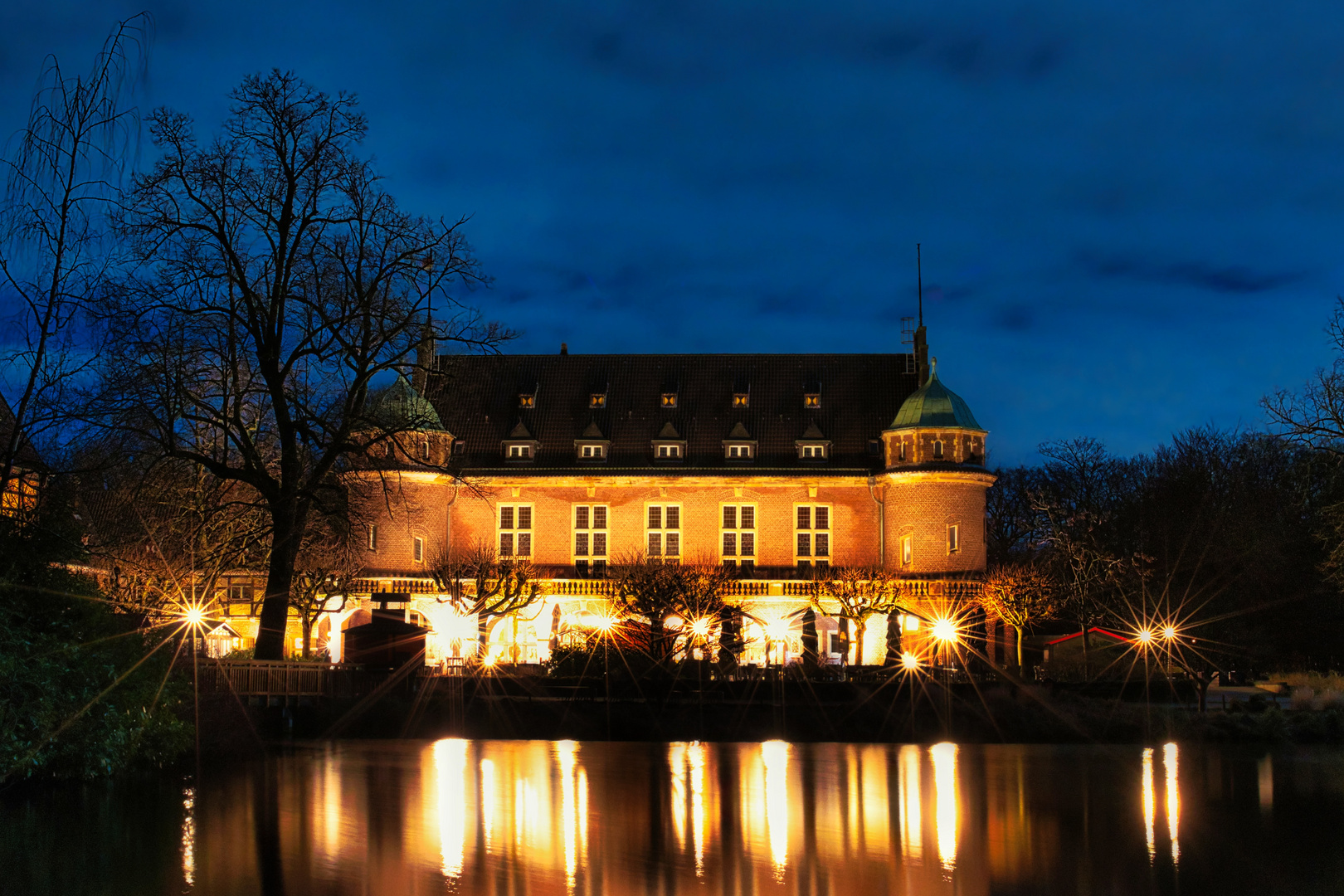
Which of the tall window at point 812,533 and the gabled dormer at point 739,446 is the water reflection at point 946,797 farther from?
the gabled dormer at point 739,446

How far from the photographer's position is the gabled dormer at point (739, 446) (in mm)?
64062

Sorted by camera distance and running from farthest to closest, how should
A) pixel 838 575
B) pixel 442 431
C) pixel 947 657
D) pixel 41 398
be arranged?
pixel 442 431, pixel 838 575, pixel 947 657, pixel 41 398

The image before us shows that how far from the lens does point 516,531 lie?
2522 inches

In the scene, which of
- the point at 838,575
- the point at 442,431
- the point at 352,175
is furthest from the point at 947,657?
the point at 352,175

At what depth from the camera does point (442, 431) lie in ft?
203

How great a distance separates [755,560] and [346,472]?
Result: 32.4 meters

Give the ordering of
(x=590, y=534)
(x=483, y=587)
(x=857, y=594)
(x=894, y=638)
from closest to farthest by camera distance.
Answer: (x=894, y=638)
(x=483, y=587)
(x=857, y=594)
(x=590, y=534)

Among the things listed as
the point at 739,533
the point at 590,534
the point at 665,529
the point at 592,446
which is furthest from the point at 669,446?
the point at 590,534

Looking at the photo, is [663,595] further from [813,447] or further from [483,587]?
[813,447]

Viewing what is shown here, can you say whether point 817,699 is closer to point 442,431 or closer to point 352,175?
point 352,175

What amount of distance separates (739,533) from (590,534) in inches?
262

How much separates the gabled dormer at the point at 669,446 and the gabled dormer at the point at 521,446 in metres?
5.30

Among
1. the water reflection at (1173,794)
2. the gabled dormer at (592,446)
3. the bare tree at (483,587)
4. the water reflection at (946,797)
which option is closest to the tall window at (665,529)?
the gabled dormer at (592,446)

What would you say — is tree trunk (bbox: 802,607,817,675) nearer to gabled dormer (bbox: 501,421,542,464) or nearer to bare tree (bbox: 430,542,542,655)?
bare tree (bbox: 430,542,542,655)
